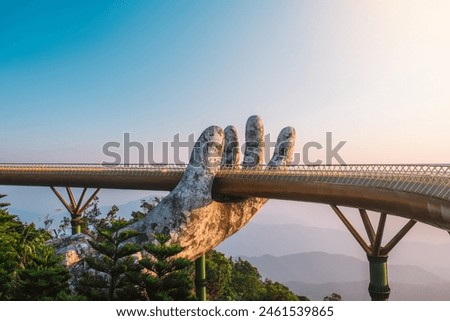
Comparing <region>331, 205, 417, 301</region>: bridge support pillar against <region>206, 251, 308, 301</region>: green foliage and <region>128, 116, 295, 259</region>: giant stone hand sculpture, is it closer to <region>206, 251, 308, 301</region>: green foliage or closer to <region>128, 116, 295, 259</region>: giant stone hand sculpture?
<region>128, 116, 295, 259</region>: giant stone hand sculpture

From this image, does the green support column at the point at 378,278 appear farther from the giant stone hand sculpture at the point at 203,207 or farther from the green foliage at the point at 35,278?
the green foliage at the point at 35,278

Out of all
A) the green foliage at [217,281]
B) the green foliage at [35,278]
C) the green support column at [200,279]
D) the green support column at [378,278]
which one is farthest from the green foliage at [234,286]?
the green foliage at [35,278]

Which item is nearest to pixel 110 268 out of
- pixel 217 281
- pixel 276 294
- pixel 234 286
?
pixel 217 281

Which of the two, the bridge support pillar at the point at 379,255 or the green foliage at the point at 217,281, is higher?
the bridge support pillar at the point at 379,255

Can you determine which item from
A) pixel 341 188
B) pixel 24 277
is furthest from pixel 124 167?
pixel 341 188

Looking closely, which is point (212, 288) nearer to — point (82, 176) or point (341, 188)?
point (82, 176)

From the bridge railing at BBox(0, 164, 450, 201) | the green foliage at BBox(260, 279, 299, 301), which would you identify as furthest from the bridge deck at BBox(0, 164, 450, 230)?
the green foliage at BBox(260, 279, 299, 301)
